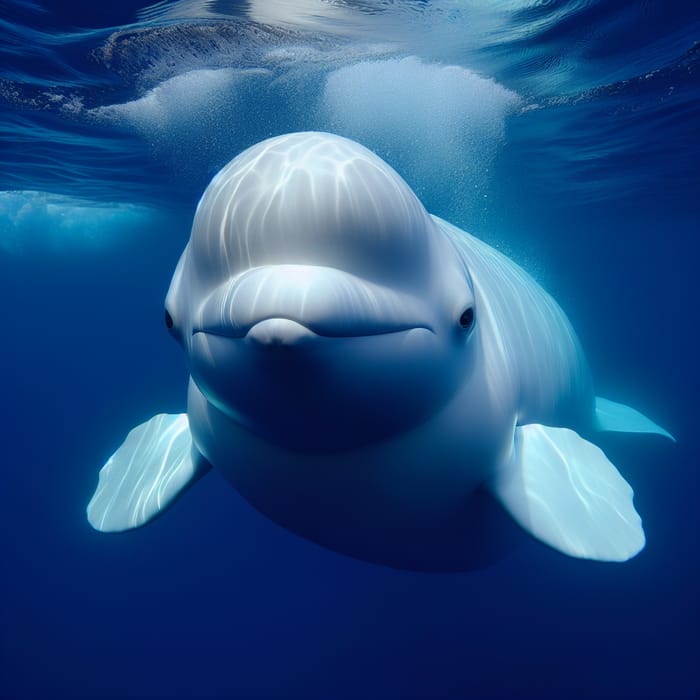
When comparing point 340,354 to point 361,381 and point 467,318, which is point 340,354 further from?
point 467,318

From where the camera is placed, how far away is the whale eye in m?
2.54

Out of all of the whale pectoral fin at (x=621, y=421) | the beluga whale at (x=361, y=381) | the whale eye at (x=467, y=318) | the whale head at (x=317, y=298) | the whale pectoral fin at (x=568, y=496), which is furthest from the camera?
the whale pectoral fin at (x=621, y=421)

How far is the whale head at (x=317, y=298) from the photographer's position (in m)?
1.85

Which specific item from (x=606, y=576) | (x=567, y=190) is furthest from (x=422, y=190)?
(x=606, y=576)

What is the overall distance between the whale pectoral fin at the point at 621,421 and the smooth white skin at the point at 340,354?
467cm

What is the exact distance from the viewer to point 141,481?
4.18 metres

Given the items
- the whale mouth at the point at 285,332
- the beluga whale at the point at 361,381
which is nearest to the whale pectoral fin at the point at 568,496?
the beluga whale at the point at 361,381

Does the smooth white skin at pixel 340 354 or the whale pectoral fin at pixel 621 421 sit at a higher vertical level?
the smooth white skin at pixel 340 354

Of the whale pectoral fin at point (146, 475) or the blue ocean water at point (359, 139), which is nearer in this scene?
the whale pectoral fin at point (146, 475)

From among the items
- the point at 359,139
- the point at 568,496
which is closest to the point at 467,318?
the point at 568,496

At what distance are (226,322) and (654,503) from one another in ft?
49.7

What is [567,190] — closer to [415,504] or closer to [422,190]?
[422,190]

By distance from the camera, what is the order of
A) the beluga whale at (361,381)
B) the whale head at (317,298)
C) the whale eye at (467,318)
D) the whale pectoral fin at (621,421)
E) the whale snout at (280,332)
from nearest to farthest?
the whale snout at (280,332) < the whale head at (317,298) < the beluga whale at (361,381) < the whale eye at (467,318) < the whale pectoral fin at (621,421)

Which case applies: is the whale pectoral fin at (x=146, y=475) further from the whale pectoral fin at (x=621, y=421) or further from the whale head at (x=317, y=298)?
the whale pectoral fin at (x=621, y=421)
